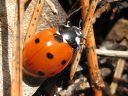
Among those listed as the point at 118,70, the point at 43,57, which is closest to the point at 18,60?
the point at 43,57

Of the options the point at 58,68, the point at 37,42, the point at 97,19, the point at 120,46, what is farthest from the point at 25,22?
the point at 120,46

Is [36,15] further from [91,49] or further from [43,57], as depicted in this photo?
[91,49]

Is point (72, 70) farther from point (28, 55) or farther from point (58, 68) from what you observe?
point (28, 55)

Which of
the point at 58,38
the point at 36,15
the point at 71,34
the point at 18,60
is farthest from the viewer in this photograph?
the point at 71,34

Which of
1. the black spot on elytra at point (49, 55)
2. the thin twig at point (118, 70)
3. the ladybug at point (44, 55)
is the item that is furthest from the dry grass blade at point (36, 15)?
the thin twig at point (118, 70)

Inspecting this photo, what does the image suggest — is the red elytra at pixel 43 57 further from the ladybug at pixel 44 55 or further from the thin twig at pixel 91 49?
the thin twig at pixel 91 49

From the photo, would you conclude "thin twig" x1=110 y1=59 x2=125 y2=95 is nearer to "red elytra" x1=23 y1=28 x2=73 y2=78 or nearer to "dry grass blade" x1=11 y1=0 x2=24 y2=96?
"red elytra" x1=23 y1=28 x2=73 y2=78

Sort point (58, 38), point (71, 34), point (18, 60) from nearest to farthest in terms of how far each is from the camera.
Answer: point (18, 60) → point (58, 38) → point (71, 34)
